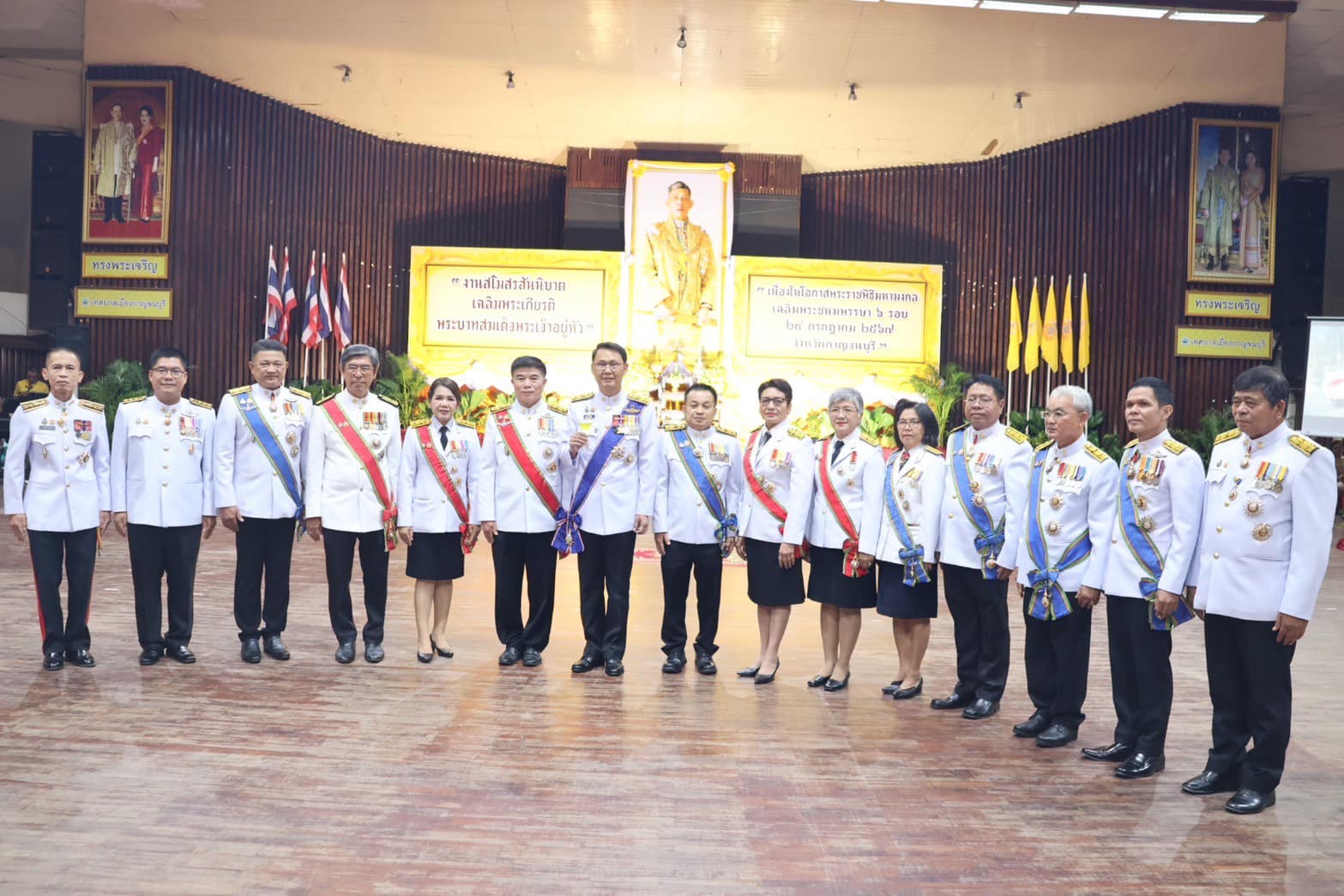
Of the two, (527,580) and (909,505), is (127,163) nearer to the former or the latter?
(527,580)

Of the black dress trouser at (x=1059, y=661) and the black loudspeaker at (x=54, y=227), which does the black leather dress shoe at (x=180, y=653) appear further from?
the black loudspeaker at (x=54, y=227)

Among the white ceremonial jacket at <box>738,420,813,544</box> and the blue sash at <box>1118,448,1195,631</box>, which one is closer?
the blue sash at <box>1118,448,1195,631</box>

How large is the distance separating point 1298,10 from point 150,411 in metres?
9.95

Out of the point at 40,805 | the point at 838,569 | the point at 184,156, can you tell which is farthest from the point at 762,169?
the point at 40,805

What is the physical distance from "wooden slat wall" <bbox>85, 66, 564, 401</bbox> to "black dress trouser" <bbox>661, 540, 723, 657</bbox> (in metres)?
9.22

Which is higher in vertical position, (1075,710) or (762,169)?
(762,169)

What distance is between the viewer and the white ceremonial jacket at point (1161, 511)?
11.3ft

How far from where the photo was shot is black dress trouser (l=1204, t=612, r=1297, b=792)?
3254 mm

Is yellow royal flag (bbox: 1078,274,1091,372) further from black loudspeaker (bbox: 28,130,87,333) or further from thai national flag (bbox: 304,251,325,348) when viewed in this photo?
black loudspeaker (bbox: 28,130,87,333)

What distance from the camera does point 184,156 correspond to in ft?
40.9

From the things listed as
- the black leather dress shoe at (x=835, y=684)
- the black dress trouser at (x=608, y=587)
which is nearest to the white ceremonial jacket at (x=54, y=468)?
the black dress trouser at (x=608, y=587)

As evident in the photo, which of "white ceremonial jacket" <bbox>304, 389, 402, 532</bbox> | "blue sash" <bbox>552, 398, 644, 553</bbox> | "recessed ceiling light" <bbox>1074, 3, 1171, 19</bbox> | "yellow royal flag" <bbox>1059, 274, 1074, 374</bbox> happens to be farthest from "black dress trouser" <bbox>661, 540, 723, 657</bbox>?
"yellow royal flag" <bbox>1059, 274, 1074, 374</bbox>

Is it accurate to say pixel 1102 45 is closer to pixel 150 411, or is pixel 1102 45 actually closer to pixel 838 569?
pixel 838 569

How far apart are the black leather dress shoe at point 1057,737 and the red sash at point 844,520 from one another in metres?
0.92
